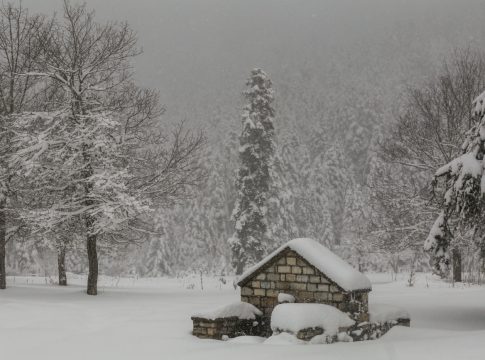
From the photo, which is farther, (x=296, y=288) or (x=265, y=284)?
(x=265, y=284)

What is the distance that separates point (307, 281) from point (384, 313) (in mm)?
1630

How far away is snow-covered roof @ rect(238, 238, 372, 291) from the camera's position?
9.18 meters

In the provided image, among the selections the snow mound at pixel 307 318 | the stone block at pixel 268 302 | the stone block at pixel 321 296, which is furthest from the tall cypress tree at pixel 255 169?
the snow mound at pixel 307 318

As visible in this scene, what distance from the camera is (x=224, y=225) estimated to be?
5550cm

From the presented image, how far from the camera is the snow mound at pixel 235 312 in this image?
9133 mm

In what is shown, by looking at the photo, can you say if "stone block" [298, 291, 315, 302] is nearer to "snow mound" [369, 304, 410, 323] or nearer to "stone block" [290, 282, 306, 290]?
"stone block" [290, 282, 306, 290]

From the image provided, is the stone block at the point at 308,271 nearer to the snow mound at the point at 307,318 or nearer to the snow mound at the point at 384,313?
the snow mound at the point at 307,318

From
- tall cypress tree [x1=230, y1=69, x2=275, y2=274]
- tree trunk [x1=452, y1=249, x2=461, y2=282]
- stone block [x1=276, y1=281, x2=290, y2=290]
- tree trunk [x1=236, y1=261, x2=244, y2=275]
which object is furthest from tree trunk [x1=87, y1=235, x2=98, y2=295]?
tree trunk [x1=236, y1=261, x2=244, y2=275]

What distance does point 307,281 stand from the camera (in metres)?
9.58

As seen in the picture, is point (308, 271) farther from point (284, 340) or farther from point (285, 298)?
point (284, 340)

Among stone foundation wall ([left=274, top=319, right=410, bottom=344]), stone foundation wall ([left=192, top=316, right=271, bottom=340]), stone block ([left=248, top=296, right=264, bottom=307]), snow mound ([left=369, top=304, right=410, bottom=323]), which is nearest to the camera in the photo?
stone foundation wall ([left=274, top=319, right=410, bottom=344])

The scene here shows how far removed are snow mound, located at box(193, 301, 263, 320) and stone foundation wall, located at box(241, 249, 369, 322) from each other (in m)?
0.25

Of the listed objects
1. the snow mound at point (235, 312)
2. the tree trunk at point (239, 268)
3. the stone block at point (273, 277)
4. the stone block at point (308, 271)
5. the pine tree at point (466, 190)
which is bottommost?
the tree trunk at point (239, 268)

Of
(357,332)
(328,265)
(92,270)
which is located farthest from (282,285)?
(92,270)
